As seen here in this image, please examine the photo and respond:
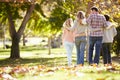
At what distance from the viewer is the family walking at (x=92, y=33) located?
46.3 feet

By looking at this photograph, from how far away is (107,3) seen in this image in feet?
84.3

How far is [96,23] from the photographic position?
1409 cm

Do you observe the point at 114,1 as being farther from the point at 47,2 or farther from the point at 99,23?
the point at 99,23

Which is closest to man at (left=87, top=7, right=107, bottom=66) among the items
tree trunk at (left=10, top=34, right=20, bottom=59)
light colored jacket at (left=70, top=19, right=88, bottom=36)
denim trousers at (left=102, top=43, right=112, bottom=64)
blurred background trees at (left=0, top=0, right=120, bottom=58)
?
light colored jacket at (left=70, top=19, right=88, bottom=36)

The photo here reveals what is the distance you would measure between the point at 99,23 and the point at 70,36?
6.47ft

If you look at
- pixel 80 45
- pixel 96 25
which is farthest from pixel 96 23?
pixel 80 45

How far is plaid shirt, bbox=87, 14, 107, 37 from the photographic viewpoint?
1406 centimetres

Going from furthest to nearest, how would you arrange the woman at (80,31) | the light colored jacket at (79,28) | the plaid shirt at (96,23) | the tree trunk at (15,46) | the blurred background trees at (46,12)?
the tree trunk at (15,46)
the blurred background trees at (46,12)
the light colored jacket at (79,28)
the woman at (80,31)
the plaid shirt at (96,23)

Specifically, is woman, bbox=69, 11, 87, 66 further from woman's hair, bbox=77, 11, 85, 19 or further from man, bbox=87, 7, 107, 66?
man, bbox=87, 7, 107, 66

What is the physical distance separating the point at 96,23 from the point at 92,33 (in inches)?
14.5

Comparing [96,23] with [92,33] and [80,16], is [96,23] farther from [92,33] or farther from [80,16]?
[80,16]

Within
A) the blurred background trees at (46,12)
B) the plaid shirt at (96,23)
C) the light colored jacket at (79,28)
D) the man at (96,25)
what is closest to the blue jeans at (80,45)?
the light colored jacket at (79,28)

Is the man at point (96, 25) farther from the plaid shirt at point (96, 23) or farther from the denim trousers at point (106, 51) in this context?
the denim trousers at point (106, 51)

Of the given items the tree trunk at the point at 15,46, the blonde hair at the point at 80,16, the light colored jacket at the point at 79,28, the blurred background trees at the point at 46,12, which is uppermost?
the blurred background trees at the point at 46,12
